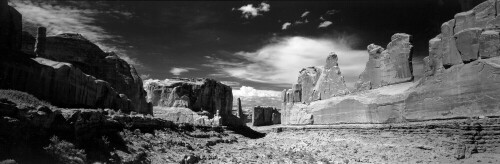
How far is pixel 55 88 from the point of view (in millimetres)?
15883

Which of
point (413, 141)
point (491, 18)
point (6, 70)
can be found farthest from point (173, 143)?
point (491, 18)

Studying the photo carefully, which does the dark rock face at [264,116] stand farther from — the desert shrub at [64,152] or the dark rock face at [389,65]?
the desert shrub at [64,152]

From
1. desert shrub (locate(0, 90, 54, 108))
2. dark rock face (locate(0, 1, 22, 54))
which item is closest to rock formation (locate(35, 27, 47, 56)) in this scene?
dark rock face (locate(0, 1, 22, 54))

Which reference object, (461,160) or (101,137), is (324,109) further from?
(101,137)

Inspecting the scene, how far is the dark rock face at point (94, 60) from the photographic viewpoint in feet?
84.8

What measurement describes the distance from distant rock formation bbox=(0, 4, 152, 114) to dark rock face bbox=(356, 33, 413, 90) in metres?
21.3

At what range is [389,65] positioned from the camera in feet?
88.6

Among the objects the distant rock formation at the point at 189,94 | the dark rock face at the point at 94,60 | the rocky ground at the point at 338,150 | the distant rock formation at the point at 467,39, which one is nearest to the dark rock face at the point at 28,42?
the dark rock face at the point at 94,60

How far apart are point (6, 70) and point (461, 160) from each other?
71.2 ft

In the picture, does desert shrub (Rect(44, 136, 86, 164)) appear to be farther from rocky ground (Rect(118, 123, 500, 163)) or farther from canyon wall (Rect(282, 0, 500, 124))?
canyon wall (Rect(282, 0, 500, 124))

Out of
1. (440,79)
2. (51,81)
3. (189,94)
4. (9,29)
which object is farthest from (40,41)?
(189,94)

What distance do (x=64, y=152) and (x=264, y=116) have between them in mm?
61704

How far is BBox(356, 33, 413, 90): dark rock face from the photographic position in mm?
25469

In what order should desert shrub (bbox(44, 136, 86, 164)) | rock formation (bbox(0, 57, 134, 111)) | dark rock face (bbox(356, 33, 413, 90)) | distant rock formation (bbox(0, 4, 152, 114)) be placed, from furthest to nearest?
dark rock face (bbox(356, 33, 413, 90)) → distant rock formation (bbox(0, 4, 152, 114)) → rock formation (bbox(0, 57, 134, 111)) → desert shrub (bbox(44, 136, 86, 164))
